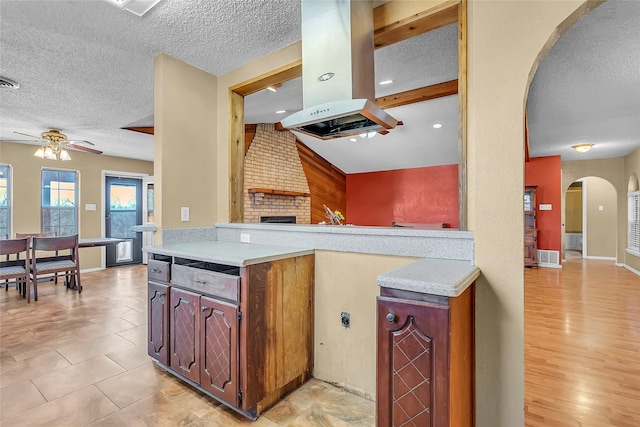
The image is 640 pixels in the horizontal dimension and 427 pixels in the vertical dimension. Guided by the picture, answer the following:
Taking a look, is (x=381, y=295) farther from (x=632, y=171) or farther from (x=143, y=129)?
(x=632, y=171)

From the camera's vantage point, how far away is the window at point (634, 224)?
6.29 metres

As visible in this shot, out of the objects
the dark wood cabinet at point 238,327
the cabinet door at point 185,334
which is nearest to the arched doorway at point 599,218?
the dark wood cabinet at point 238,327

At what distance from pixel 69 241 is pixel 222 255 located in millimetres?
4102

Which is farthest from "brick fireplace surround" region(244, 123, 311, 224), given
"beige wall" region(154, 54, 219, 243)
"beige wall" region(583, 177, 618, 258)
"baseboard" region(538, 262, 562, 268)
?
"beige wall" region(583, 177, 618, 258)

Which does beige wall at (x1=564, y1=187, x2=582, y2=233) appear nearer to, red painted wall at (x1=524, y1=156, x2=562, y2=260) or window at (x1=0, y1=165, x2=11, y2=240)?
red painted wall at (x1=524, y1=156, x2=562, y2=260)

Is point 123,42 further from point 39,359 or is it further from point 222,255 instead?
point 39,359

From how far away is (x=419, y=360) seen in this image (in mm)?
1135

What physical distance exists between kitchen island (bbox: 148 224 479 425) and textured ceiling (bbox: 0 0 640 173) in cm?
145

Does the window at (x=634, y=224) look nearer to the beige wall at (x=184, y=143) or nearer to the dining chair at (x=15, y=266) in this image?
the beige wall at (x=184, y=143)

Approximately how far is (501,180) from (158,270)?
221cm

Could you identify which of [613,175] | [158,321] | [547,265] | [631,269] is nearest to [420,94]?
[158,321]

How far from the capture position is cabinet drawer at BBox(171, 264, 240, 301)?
172 centimetres

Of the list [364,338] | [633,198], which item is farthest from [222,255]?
[633,198]

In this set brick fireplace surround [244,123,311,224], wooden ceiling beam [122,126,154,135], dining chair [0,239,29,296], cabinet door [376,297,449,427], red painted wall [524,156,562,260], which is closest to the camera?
cabinet door [376,297,449,427]
